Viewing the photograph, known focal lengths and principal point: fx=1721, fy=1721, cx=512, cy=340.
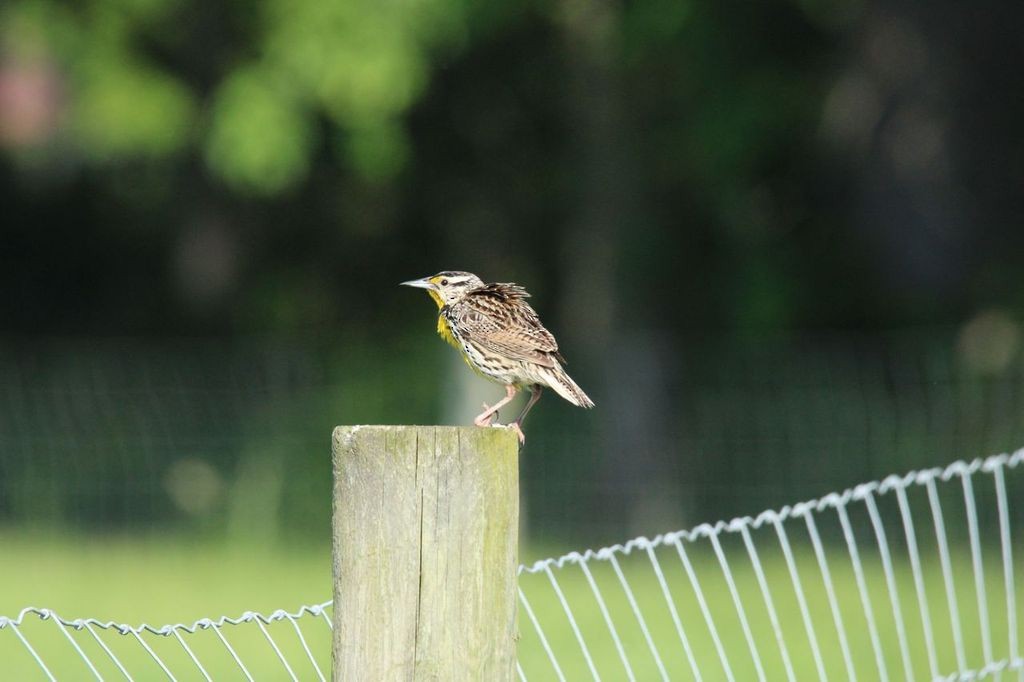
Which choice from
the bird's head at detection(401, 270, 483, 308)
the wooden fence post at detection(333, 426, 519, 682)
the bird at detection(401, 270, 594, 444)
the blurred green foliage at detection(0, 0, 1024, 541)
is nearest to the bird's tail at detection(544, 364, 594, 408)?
the bird at detection(401, 270, 594, 444)

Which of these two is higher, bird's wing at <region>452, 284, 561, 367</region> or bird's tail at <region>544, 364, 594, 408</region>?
bird's wing at <region>452, 284, 561, 367</region>

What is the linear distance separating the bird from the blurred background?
6.37 metres

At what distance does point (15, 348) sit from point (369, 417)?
41.1 ft

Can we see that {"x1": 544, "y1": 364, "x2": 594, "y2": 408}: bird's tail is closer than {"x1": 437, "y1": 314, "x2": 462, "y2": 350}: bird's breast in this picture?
Yes

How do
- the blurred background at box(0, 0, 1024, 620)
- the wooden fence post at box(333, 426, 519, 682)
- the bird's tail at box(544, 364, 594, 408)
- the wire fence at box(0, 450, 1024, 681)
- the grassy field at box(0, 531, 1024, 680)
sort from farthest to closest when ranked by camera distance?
the blurred background at box(0, 0, 1024, 620)
the grassy field at box(0, 531, 1024, 680)
the wire fence at box(0, 450, 1024, 681)
the bird's tail at box(544, 364, 594, 408)
the wooden fence post at box(333, 426, 519, 682)

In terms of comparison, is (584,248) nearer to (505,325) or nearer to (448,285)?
(448,285)

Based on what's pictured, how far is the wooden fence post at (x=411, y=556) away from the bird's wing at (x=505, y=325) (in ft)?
9.65

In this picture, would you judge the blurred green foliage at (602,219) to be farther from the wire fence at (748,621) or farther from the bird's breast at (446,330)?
the bird's breast at (446,330)

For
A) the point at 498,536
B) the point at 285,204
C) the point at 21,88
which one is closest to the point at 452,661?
the point at 498,536

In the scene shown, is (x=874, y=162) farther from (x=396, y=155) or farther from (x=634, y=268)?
(x=396, y=155)

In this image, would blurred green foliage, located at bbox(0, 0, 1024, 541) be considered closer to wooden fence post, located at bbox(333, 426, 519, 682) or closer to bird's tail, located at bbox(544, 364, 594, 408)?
bird's tail, located at bbox(544, 364, 594, 408)

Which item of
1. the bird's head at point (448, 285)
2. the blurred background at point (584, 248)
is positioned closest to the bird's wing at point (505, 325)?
the bird's head at point (448, 285)

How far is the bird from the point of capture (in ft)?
21.5

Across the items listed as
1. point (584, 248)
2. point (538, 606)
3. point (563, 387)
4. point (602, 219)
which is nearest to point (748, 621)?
point (538, 606)
